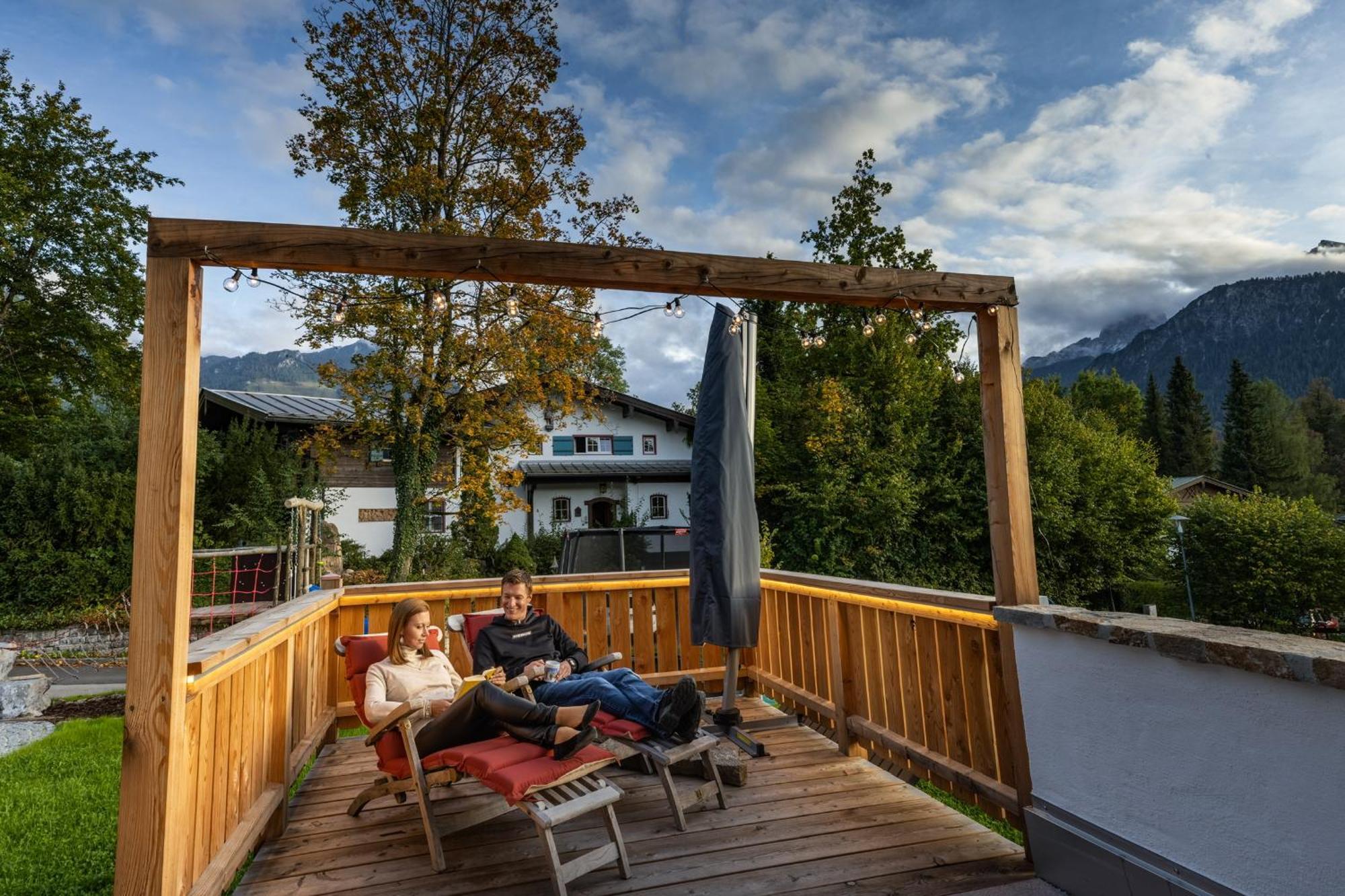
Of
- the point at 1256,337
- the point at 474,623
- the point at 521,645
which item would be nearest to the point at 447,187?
the point at 474,623

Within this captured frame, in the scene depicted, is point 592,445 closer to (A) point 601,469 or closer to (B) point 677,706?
(A) point 601,469

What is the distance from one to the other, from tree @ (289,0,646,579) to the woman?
859 centimetres

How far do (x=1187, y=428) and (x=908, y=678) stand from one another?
4939 centimetres

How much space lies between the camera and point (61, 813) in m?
4.00

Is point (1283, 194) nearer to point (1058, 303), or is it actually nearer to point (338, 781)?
point (338, 781)

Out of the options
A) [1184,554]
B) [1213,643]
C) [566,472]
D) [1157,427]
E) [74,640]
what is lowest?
[74,640]

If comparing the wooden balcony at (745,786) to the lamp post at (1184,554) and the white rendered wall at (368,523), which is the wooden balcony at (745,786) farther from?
the lamp post at (1184,554)

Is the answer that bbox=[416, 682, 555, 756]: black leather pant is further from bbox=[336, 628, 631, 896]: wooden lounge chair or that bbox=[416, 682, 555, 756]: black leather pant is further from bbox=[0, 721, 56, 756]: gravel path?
bbox=[0, 721, 56, 756]: gravel path

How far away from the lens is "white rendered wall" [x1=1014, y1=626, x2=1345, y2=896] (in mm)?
1651

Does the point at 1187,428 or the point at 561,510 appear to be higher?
the point at 1187,428

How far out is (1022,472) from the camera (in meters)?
2.92

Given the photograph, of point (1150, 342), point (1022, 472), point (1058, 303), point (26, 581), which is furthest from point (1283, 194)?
point (1150, 342)

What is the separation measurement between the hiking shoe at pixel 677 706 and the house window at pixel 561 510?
17.2 m

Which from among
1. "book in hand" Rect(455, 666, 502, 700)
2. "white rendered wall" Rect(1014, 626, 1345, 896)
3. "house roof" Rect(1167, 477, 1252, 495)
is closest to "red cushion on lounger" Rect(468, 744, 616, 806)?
"book in hand" Rect(455, 666, 502, 700)
